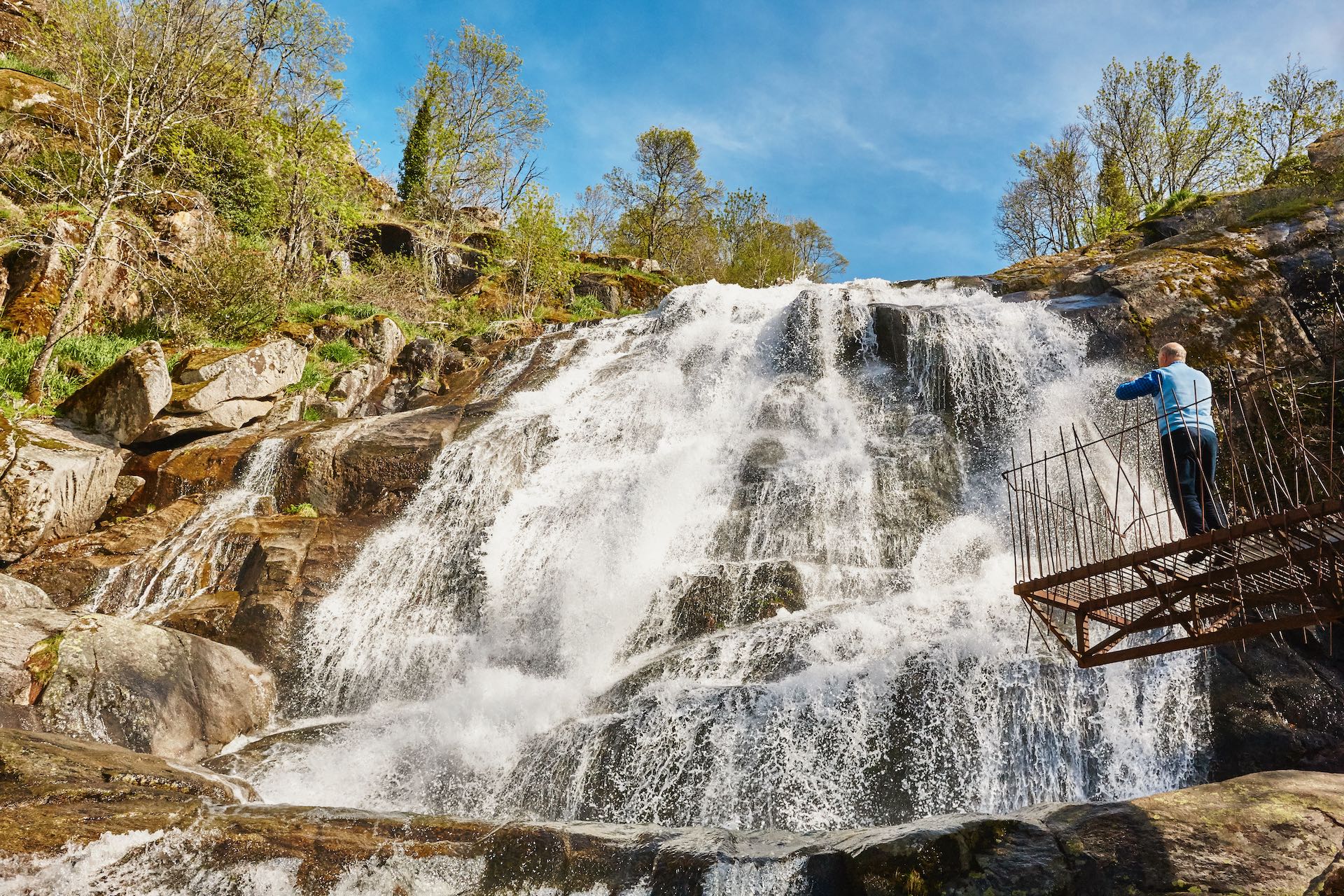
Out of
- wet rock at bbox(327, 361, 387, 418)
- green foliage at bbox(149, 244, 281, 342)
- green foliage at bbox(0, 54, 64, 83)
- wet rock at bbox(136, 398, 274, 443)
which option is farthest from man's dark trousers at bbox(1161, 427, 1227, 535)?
green foliage at bbox(0, 54, 64, 83)

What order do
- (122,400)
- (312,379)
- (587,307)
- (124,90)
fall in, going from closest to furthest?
(122,400), (312,379), (124,90), (587,307)

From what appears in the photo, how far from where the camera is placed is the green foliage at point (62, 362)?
13.8m

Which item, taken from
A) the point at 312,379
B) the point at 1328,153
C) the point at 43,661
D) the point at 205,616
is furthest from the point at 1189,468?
the point at 1328,153

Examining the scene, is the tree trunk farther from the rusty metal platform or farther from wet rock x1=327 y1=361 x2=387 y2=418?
the rusty metal platform

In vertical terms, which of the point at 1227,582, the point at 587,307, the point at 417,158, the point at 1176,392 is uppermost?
the point at 417,158

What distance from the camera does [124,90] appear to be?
1794 centimetres

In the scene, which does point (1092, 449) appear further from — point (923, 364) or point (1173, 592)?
point (1173, 592)

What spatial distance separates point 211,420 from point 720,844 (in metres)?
13.4

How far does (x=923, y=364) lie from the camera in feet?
46.5

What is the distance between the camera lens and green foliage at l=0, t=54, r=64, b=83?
78.0ft

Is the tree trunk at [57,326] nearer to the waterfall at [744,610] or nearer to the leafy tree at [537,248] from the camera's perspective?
the waterfall at [744,610]

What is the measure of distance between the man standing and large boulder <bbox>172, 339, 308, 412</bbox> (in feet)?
49.5

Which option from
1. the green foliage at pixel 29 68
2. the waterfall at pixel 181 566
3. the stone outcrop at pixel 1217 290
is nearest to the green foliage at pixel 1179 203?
the stone outcrop at pixel 1217 290

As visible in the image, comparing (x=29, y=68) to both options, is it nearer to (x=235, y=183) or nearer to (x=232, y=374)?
(x=235, y=183)
